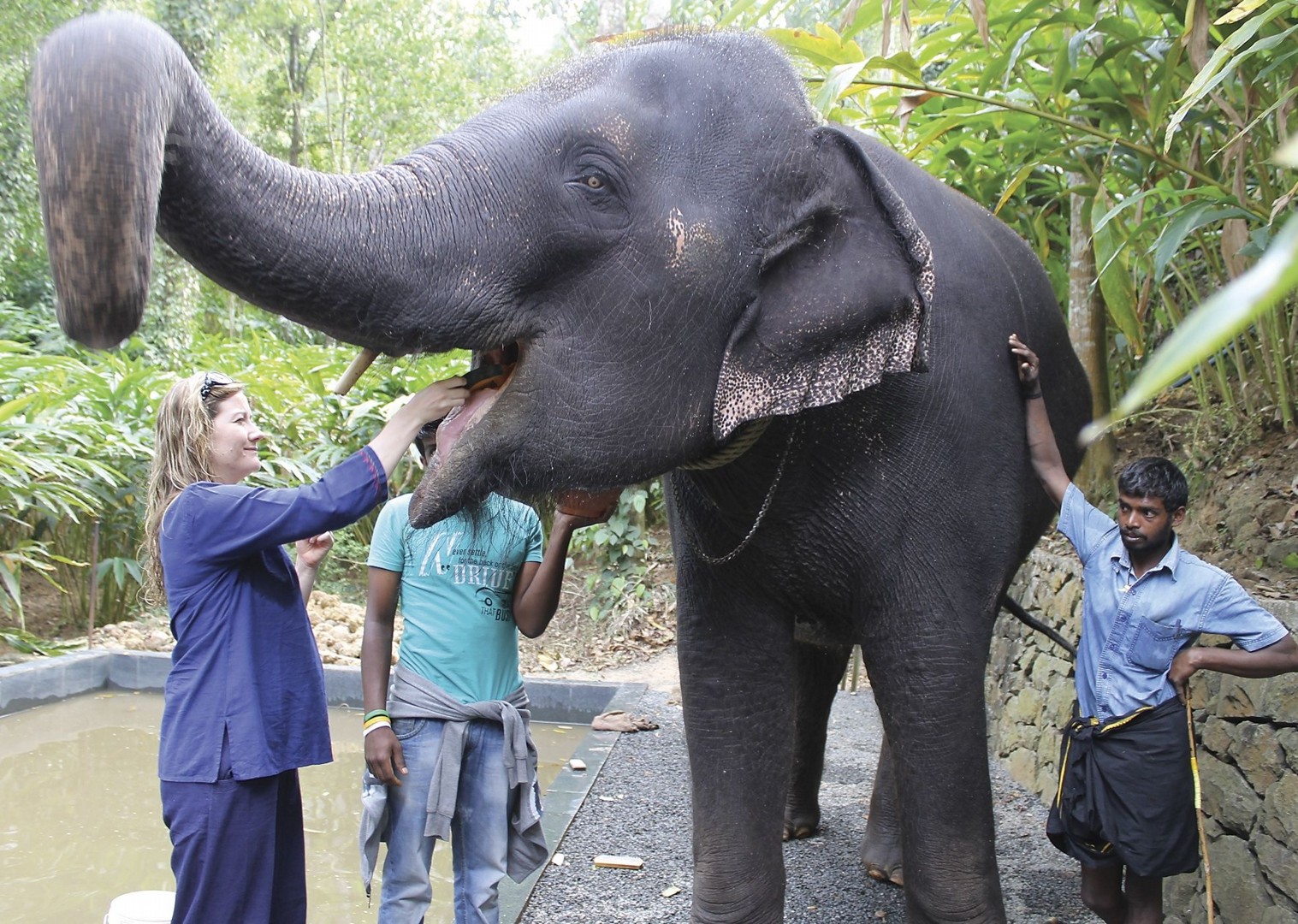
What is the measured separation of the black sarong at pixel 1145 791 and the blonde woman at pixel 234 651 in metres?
1.79

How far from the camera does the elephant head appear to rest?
1.55 m

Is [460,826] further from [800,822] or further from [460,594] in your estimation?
[800,822]

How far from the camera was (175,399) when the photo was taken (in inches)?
105

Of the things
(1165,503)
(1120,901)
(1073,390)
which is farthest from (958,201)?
(1120,901)

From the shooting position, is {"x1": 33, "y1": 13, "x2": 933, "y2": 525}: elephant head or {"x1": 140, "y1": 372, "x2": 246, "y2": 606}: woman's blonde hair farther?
{"x1": 140, "y1": 372, "x2": 246, "y2": 606}: woman's blonde hair

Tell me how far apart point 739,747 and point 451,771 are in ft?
3.02

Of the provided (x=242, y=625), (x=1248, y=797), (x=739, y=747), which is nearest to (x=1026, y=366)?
(x=739, y=747)

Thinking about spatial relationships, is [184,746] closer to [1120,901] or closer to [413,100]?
[1120,901]

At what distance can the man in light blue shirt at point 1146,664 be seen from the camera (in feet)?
8.70

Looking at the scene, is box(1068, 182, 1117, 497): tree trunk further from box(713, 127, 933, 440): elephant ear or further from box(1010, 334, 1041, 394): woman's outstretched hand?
box(713, 127, 933, 440): elephant ear

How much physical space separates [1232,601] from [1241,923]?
3.21 feet

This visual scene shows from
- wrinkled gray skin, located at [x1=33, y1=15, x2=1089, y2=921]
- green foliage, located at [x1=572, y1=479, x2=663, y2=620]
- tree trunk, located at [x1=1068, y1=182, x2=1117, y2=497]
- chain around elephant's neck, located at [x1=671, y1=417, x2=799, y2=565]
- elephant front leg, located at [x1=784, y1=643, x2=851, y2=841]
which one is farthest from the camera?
green foliage, located at [x1=572, y1=479, x2=663, y2=620]

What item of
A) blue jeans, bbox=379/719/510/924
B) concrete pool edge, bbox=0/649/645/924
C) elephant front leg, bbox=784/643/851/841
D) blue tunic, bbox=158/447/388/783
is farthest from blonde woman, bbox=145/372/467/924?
concrete pool edge, bbox=0/649/645/924

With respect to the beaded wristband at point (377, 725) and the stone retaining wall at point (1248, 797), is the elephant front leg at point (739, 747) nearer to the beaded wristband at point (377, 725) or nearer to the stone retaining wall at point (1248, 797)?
the beaded wristband at point (377, 725)
